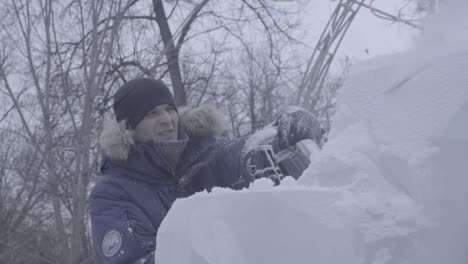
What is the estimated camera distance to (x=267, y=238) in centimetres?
104

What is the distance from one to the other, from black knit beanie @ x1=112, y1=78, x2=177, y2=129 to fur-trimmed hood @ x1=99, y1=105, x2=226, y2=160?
55 millimetres

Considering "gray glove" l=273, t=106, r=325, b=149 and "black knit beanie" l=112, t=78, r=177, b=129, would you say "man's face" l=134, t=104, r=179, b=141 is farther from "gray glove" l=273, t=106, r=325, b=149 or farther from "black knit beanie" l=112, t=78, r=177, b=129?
"gray glove" l=273, t=106, r=325, b=149

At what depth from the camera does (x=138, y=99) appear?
9.04 feet

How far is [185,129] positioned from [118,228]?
0.85 meters

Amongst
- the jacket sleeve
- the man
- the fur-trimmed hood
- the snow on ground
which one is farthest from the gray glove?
the snow on ground

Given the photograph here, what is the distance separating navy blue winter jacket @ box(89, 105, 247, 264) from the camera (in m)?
2.03

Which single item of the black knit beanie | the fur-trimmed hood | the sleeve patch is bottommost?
the sleeve patch

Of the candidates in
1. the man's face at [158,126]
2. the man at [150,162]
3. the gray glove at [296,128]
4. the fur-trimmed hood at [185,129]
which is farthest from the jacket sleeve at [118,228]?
the gray glove at [296,128]

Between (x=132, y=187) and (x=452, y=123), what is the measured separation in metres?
1.58

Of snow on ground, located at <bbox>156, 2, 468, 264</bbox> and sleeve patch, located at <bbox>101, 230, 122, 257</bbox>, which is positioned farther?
sleeve patch, located at <bbox>101, 230, 122, 257</bbox>

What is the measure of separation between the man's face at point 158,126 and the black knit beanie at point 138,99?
0.03m

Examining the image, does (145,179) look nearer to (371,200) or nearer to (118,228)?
(118,228)

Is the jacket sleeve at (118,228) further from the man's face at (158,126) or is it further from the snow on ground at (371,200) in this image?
the snow on ground at (371,200)

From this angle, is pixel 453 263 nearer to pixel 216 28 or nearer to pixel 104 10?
pixel 104 10
